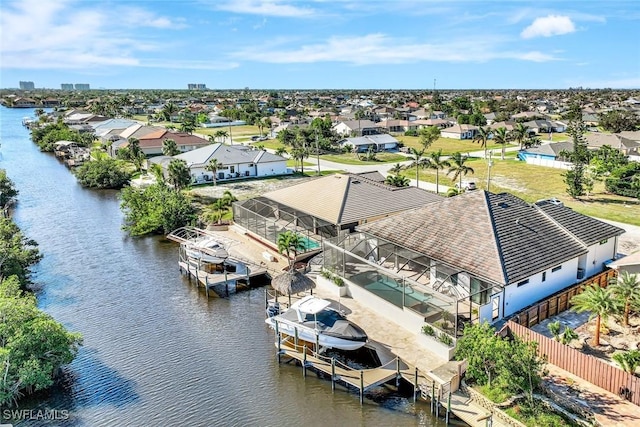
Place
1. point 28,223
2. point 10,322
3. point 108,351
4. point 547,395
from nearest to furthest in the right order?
point 547,395, point 10,322, point 108,351, point 28,223

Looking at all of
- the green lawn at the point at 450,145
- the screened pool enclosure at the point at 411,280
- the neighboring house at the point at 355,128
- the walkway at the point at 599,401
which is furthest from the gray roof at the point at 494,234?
the neighboring house at the point at 355,128

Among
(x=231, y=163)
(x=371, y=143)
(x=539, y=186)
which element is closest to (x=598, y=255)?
(x=539, y=186)

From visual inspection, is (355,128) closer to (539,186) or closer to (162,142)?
(162,142)

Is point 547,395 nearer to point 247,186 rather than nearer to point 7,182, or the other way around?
point 247,186

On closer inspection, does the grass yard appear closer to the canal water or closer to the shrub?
the shrub

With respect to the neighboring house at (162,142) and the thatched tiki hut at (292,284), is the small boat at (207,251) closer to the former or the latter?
the thatched tiki hut at (292,284)

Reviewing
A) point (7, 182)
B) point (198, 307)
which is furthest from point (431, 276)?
point (7, 182)

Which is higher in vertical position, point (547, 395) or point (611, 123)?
point (611, 123)
